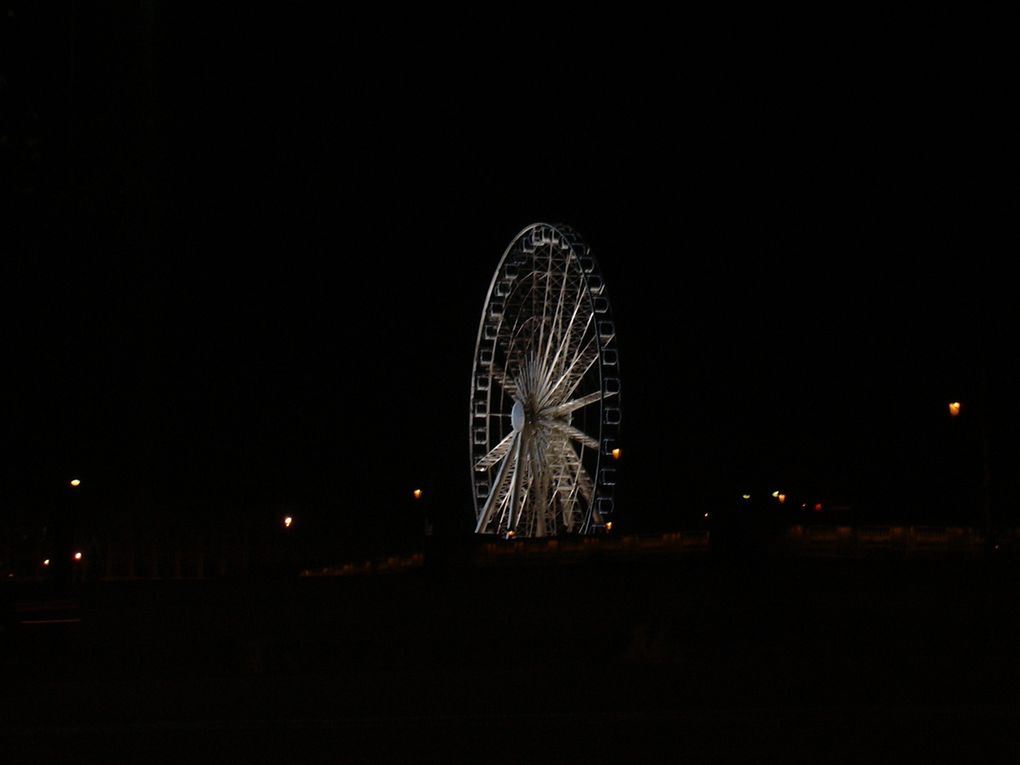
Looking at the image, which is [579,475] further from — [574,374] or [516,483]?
[574,374]

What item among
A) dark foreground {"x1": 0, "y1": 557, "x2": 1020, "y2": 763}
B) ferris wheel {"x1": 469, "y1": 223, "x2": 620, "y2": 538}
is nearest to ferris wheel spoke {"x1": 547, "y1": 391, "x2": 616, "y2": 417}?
ferris wheel {"x1": 469, "y1": 223, "x2": 620, "y2": 538}

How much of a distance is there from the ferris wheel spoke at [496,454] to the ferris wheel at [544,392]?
5 cm

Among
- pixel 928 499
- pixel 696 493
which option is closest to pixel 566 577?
pixel 928 499

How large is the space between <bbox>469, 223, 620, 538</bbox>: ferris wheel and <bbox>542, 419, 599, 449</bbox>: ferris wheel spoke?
0.12ft

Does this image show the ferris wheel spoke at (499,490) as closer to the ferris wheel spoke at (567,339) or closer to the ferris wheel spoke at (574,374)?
the ferris wheel spoke at (574,374)

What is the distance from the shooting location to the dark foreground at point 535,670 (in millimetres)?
13648

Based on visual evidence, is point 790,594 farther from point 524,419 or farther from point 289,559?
point 289,559

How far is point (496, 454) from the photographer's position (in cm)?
5269

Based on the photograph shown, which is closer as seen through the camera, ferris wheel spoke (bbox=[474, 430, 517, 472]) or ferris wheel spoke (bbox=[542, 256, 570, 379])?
ferris wheel spoke (bbox=[542, 256, 570, 379])

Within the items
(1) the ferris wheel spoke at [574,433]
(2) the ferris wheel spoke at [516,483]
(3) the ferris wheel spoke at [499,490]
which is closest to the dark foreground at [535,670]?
(1) the ferris wheel spoke at [574,433]

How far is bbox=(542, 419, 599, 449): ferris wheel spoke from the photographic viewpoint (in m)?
49.9

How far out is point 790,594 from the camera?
3506 cm

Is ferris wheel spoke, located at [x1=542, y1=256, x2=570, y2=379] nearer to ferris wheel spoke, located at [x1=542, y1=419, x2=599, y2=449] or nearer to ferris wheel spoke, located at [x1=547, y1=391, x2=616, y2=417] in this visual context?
ferris wheel spoke, located at [x1=547, y1=391, x2=616, y2=417]

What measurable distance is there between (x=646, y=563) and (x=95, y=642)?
939 inches
